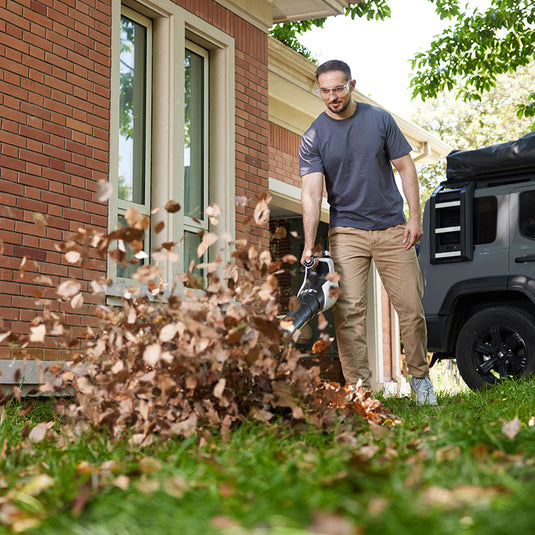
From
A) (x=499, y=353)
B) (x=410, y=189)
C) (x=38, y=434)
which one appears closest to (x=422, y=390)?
(x=410, y=189)

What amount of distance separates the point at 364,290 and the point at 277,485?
3290 mm

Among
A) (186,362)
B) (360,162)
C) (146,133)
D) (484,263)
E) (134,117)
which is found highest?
(134,117)

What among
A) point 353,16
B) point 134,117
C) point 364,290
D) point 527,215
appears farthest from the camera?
point 353,16

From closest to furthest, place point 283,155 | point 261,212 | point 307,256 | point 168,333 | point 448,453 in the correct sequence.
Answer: point 448,453, point 168,333, point 261,212, point 307,256, point 283,155

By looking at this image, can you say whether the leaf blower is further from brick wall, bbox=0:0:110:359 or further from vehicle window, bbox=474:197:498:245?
vehicle window, bbox=474:197:498:245

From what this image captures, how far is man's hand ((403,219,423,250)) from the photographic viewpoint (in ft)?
15.9

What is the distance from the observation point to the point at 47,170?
4906mm

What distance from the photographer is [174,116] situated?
245 inches

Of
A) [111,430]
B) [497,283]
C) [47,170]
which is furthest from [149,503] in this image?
[497,283]

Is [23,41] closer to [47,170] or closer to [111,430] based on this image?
[47,170]

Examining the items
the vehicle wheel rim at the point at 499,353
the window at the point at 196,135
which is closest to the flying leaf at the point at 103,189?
the window at the point at 196,135

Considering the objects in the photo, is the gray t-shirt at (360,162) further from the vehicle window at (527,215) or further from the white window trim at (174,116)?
the vehicle window at (527,215)

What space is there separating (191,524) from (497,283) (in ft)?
18.8

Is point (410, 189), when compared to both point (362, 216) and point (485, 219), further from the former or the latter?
point (485, 219)
